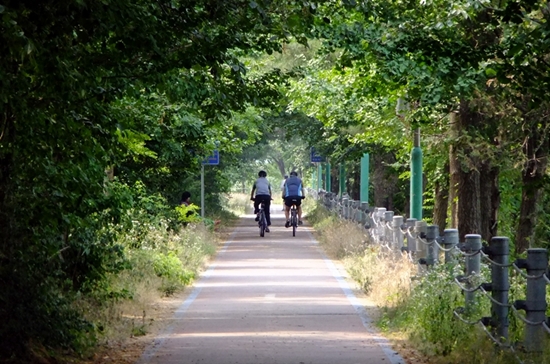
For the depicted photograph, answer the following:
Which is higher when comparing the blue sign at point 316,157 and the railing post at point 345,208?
the blue sign at point 316,157

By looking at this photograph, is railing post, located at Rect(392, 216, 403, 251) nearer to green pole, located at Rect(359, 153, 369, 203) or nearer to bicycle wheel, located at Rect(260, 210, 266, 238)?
green pole, located at Rect(359, 153, 369, 203)

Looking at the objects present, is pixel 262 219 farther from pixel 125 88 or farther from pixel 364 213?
pixel 125 88

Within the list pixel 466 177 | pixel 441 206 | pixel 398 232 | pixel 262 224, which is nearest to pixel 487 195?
pixel 466 177

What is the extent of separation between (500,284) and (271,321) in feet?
15.8

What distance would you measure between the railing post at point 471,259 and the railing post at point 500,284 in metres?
0.77

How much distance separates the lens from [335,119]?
32.2m

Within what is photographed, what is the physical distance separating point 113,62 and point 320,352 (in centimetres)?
387

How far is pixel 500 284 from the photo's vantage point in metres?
11.8

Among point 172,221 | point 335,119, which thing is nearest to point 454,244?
point 172,221

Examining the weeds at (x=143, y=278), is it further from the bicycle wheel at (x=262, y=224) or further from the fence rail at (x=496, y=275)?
the bicycle wheel at (x=262, y=224)

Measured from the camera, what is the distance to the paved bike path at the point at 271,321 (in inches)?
498

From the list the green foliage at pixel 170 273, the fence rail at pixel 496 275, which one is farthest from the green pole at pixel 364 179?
the fence rail at pixel 496 275

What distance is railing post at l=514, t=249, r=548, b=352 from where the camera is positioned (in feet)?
33.9

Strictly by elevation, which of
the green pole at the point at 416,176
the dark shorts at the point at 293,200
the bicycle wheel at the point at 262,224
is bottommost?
the bicycle wheel at the point at 262,224
